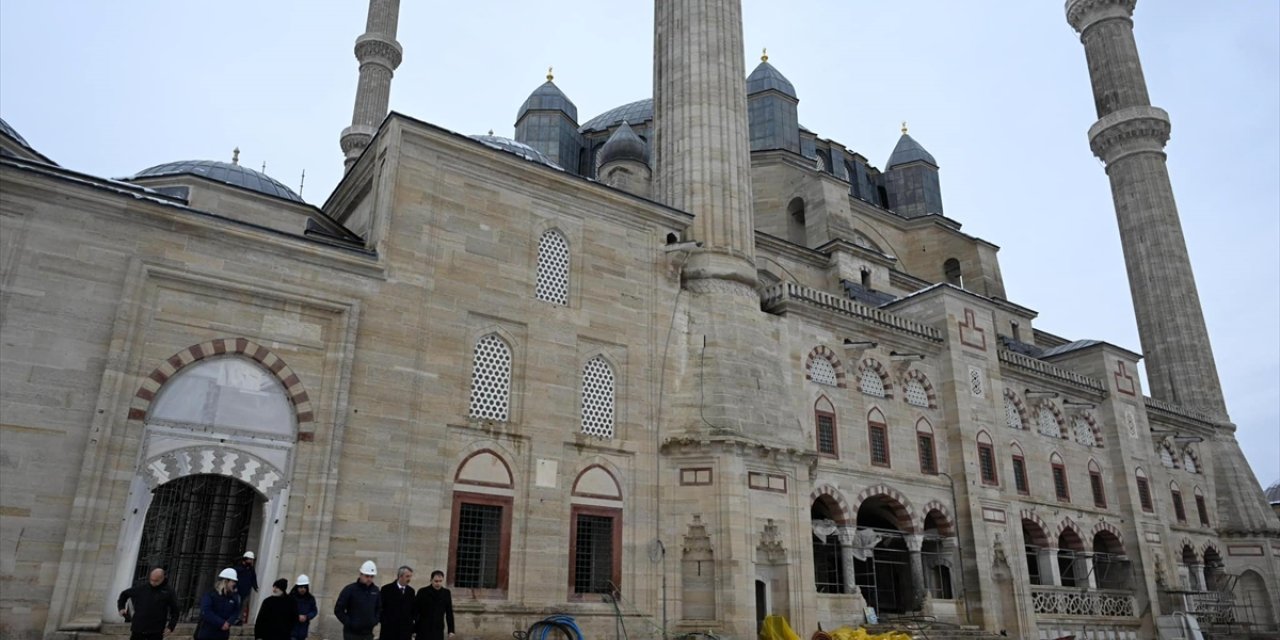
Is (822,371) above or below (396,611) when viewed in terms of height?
above

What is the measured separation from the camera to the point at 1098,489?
22.2m

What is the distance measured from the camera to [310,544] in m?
10.0

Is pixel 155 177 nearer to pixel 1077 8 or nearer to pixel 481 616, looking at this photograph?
pixel 481 616

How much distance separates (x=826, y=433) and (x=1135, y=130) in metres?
21.1

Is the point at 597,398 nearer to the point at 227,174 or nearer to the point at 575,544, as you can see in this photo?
the point at 575,544

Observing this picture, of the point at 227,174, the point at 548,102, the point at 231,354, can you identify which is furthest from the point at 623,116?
the point at 231,354

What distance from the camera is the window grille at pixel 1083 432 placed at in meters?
22.2

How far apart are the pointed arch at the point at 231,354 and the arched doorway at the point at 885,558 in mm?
10921

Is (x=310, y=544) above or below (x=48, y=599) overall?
above

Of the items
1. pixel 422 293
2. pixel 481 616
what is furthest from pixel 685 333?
pixel 481 616

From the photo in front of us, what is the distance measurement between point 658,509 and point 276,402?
19.1ft

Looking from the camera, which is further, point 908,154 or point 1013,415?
point 908,154

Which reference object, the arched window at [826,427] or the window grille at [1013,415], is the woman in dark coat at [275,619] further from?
the window grille at [1013,415]

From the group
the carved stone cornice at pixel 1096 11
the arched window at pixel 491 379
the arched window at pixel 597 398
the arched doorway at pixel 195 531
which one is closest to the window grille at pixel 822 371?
the arched window at pixel 597 398
